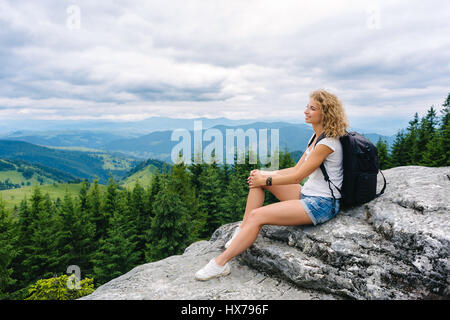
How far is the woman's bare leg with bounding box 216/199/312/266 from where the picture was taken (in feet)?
16.0

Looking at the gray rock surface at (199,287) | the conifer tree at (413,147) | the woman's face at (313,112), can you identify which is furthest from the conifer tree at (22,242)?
the conifer tree at (413,147)

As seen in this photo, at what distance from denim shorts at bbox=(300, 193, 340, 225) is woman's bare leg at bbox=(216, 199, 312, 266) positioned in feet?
0.29

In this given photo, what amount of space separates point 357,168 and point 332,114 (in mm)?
1136

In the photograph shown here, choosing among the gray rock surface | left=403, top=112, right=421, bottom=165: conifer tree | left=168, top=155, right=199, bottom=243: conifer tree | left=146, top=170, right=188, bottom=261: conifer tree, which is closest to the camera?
the gray rock surface

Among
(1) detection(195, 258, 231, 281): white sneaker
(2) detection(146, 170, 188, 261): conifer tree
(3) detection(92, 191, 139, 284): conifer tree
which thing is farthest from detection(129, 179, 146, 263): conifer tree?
(1) detection(195, 258, 231, 281): white sneaker

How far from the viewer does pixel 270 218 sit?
4.92 metres

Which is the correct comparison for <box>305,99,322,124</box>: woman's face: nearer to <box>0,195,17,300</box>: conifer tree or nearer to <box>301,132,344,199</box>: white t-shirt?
<box>301,132,344,199</box>: white t-shirt

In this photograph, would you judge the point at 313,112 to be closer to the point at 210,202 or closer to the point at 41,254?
the point at 210,202

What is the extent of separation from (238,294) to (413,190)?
4.27 m

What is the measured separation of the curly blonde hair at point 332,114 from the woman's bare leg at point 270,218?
4.96 feet

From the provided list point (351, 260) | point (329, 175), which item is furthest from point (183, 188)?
point (351, 260)

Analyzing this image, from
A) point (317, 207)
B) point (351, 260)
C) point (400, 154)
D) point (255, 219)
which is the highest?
point (317, 207)

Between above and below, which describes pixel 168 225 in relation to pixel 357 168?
below

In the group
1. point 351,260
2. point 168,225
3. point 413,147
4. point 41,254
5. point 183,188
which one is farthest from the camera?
point 413,147
